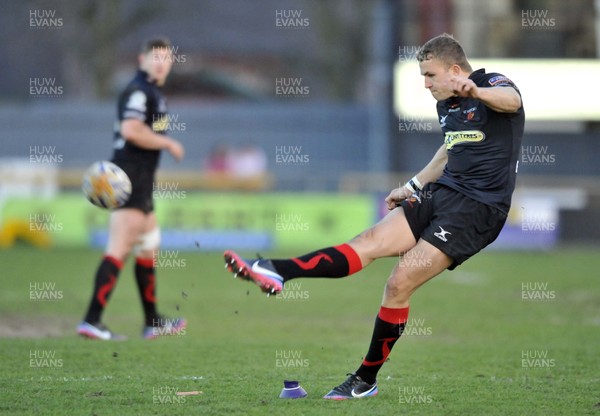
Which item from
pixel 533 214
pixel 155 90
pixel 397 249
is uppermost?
pixel 155 90

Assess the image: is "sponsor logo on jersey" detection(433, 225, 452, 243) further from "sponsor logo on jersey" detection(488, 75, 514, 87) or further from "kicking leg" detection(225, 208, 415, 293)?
"sponsor logo on jersey" detection(488, 75, 514, 87)

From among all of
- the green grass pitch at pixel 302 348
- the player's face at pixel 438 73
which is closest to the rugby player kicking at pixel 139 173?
the green grass pitch at pixel 302 348

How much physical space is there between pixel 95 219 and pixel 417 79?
700 centimetres

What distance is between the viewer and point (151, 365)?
7.85 m

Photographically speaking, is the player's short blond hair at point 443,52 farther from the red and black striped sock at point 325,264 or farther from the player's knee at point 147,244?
the player's knee at point 147,244

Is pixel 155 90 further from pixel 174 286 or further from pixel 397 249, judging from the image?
pixel 174 286

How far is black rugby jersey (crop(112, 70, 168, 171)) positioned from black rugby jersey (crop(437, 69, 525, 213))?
3.62 m

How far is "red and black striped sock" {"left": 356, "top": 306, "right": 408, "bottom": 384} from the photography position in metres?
6.67

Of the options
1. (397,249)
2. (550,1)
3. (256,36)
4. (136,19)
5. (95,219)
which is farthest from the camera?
(256,36)

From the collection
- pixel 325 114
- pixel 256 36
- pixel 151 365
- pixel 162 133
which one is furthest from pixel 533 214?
pixel 256 36

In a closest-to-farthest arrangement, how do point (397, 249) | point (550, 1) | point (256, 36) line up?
1. point (397, 249)
2. point (550, 1)
3. point (256, 36)

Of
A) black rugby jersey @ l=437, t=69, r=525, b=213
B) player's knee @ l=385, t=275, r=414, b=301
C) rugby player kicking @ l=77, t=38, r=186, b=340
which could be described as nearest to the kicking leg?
player's knee @ l=385, t=275, r=414, b=301

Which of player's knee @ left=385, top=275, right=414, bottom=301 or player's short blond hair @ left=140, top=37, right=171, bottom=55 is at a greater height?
player's short blond hair @ left=140, top=37, right=171, bottom=55

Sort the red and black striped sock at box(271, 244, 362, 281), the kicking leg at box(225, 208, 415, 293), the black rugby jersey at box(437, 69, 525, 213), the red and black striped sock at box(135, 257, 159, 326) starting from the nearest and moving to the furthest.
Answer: the kicking leg at box(225, 208, 415, 293) < the red and black striped sock at box(271, 244, 362, 281) < the black rugby jersey at box(437, 69, 525, 213) < the red and black striped sock at box(135, 257, 159, 326)
